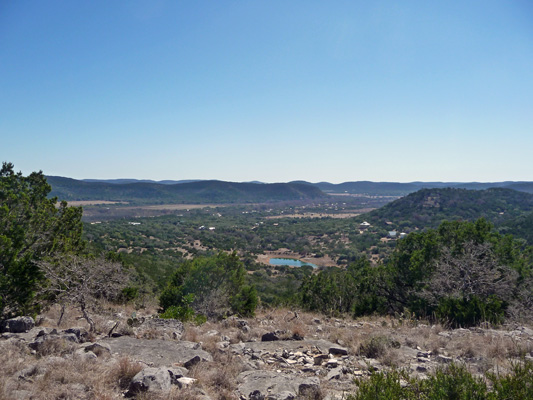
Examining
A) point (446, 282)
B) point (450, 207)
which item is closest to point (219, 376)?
point (446, 282)

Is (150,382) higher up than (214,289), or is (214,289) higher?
(150,382)

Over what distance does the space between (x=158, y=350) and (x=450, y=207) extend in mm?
82416

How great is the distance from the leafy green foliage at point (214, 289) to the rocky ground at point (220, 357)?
2.78 metres

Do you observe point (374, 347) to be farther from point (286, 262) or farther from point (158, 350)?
point (286, 262)

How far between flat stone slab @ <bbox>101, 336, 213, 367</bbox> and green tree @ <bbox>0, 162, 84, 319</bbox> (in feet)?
10.9

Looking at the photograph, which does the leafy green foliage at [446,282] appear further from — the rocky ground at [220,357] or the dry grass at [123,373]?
the dry grass at [123,373]

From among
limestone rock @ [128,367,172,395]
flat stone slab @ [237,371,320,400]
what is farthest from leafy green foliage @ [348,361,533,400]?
limestone rock @ [128,367,172,395]

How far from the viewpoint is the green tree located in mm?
7992

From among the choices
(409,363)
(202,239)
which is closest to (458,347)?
(409,363)

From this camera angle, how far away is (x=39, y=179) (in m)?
12.3

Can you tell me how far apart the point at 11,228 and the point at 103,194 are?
188 m

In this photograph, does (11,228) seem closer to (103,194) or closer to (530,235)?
(530,235)

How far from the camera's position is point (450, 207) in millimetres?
74625

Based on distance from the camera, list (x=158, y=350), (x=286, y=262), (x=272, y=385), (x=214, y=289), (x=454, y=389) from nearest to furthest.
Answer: (x=454, y=389) < (x=272, y=385) < (x=158, y=350) < (x=214, y=289) < (x=286, y=262)
